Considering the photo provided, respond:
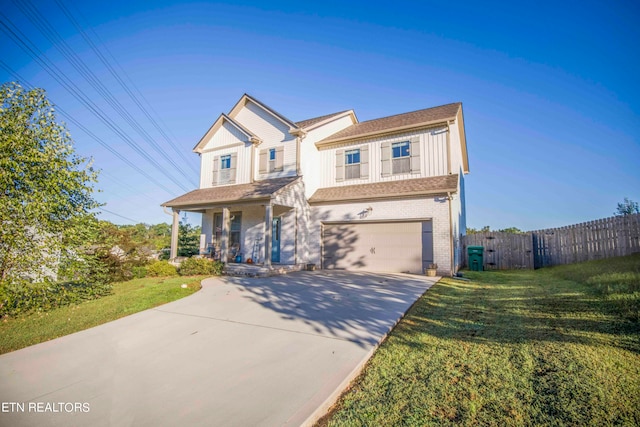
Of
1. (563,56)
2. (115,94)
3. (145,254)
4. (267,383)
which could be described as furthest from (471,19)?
(115,94)

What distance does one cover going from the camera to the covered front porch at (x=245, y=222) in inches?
477

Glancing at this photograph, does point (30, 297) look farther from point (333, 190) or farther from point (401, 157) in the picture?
point (401, 157)

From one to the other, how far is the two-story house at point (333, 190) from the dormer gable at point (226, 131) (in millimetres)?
56

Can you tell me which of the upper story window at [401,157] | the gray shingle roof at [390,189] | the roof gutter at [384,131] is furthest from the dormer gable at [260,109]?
the upper story window at [401,157]

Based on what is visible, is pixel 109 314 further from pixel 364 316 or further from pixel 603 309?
pixel 603 309

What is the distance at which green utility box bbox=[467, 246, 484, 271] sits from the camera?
13.2 m

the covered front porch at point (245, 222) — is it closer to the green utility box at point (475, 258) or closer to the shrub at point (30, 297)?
the shrub at point (30, 297)

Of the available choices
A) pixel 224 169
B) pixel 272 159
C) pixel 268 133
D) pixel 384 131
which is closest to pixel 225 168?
pixel 224 169

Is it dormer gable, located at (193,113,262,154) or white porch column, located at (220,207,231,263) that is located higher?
dormer gable, located at (193,113,262,154)

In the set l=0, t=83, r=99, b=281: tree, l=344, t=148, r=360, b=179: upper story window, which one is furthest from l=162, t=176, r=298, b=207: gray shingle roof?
l=0, t=83, r=99, b=281: tree

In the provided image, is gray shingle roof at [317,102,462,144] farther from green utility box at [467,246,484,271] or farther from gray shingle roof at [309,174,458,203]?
green utility box at [467,246,484,271]

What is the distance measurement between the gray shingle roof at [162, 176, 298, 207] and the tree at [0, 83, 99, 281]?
5881 mm

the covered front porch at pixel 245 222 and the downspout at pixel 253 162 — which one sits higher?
the downspout at pixel 253 162

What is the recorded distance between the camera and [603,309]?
4328 millimetres
